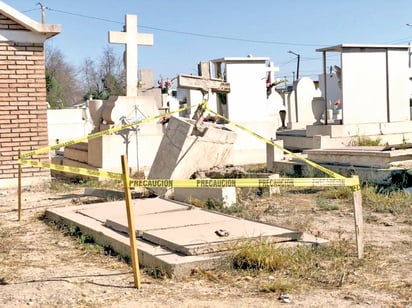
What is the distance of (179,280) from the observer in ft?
16.1

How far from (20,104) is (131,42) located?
3156 millimetres

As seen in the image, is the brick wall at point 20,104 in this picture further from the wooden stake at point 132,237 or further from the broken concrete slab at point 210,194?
the wooden stake at point 132,237

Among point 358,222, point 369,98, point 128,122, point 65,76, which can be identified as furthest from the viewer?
point 65,76

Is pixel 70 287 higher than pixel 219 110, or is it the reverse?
pixel 219 110

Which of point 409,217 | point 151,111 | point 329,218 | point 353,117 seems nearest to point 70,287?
point 329,218

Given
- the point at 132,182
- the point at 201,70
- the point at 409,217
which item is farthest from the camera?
the point at 201,70

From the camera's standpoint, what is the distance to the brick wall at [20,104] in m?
10.9

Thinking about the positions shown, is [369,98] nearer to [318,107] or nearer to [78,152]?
[318,107]

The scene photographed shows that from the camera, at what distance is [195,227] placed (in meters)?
6.24

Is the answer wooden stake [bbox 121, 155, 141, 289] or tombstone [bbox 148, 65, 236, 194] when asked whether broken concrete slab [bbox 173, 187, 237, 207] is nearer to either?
tombstone [bbox 148, 65, 236, 194]

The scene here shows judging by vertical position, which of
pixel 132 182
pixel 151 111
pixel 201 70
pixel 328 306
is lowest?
pixel 328 306

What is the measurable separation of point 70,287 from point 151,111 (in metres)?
8.22

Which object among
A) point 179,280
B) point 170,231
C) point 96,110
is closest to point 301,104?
point 96,110

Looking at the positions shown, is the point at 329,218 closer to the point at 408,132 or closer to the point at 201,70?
the point at 201,70
